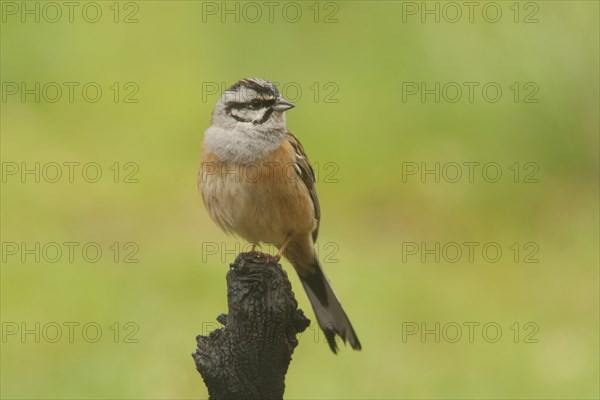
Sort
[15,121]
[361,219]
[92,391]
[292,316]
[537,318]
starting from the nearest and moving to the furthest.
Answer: [292,316] → [92,391] → [537,318] → [361,219] → [15,121]

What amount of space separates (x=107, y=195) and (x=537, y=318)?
12.3 ft

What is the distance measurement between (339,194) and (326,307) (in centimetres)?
377

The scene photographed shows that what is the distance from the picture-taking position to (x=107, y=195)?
10359mm

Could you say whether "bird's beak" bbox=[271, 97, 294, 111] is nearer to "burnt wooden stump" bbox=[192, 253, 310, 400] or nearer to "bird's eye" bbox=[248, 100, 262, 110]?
"bird's eye" bbox=[248, 100, 262, 110]

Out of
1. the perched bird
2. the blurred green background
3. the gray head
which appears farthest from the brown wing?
the blurred green background

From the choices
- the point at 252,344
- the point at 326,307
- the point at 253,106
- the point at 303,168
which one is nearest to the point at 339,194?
the point at 303,168

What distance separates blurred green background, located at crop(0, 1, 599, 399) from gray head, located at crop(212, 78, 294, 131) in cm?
228

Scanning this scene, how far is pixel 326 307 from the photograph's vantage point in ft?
21.0

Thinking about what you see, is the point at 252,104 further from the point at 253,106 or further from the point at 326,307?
the point at 326,307

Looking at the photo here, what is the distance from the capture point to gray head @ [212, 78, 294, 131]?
6242 millimetres

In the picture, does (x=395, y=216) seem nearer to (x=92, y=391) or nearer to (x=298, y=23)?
(x=298, y=23)

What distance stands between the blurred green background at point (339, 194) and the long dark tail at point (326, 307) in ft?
4.75

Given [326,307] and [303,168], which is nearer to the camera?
[326,307]

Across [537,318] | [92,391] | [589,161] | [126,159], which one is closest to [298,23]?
[126,159]
